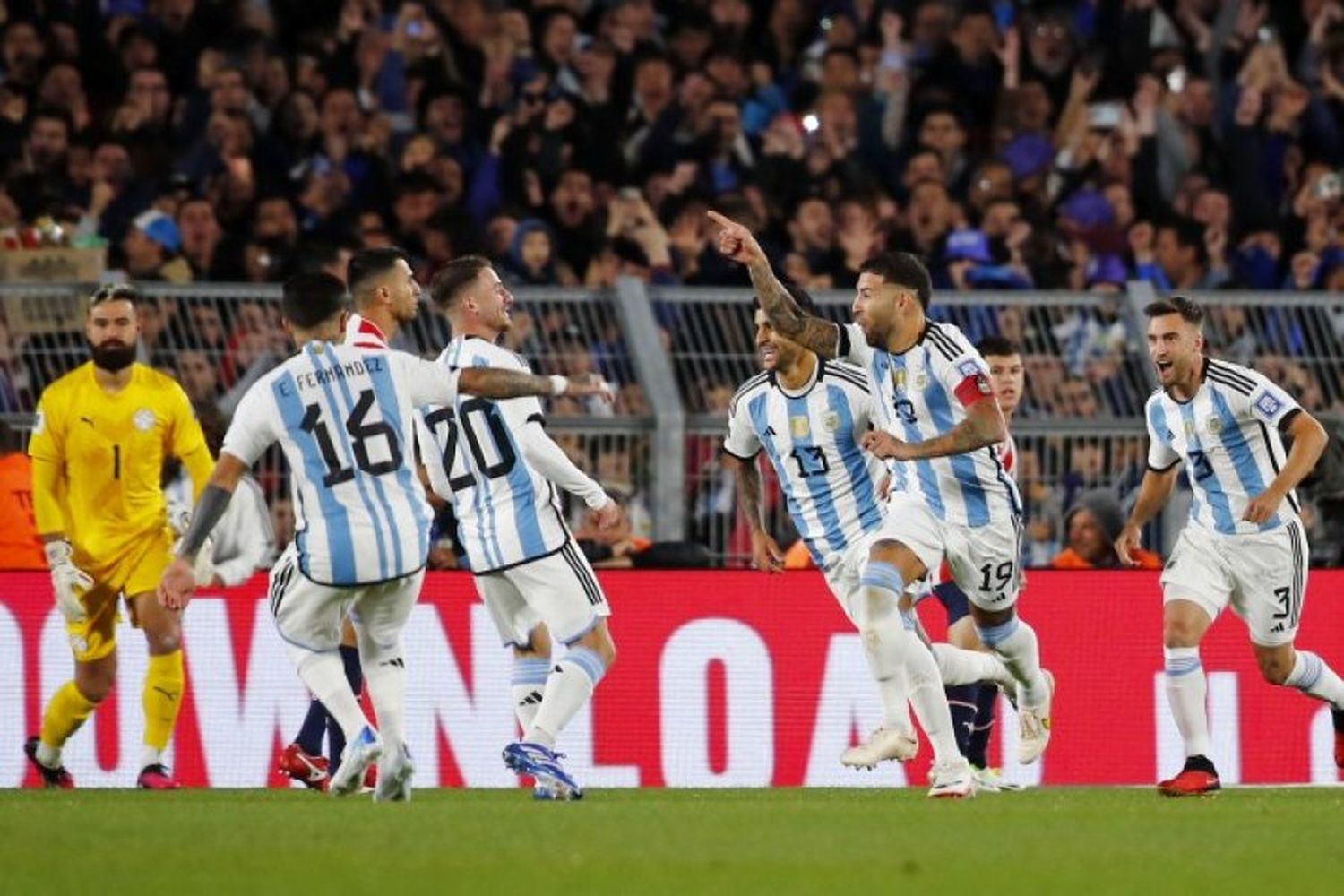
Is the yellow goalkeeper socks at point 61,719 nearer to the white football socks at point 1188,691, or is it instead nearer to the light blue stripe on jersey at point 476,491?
the light blue stripe on jersey at point 476,491

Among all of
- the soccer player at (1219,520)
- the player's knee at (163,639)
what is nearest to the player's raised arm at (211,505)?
the player's knee at (163,639)

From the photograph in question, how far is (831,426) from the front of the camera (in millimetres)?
12203

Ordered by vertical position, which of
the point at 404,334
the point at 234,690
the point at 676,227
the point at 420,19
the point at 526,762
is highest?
the point at 420,19

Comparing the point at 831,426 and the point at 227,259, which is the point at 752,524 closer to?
the point at 831,426

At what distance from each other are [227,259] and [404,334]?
1930 millimetres

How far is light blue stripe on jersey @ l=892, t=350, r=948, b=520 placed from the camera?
11375 mm

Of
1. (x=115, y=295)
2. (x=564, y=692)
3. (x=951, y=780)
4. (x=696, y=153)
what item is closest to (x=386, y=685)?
Result: (x=564, y=692)

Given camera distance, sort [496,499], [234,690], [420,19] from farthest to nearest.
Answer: [420,19] < [234,690] < [496,499]

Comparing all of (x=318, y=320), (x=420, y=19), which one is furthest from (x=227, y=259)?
(x=318, y=320)

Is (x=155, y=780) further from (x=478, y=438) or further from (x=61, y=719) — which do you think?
(x=478, y=438)

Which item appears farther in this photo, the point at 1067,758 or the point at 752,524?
the point at 1067,758

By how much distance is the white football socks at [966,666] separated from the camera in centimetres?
1205

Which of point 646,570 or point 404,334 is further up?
point 404,334

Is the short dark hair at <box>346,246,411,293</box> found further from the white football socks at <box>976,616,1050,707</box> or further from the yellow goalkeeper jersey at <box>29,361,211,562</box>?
the white football socks at <box>976,616,1050,707</box>
